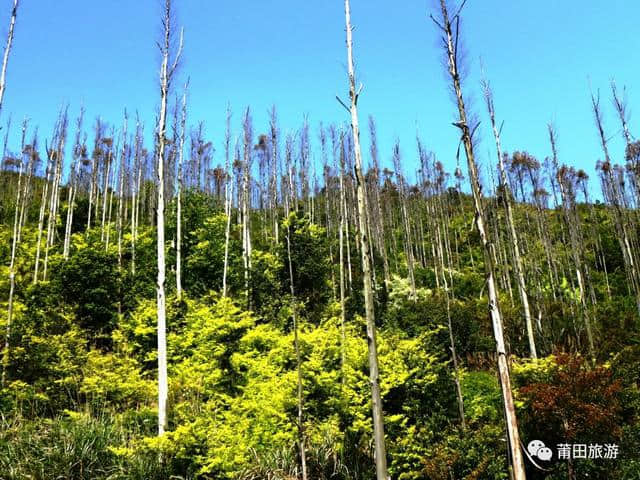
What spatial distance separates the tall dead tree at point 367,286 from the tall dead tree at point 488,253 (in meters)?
1.65

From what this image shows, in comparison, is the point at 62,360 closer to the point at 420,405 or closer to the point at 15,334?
the point at 15,334

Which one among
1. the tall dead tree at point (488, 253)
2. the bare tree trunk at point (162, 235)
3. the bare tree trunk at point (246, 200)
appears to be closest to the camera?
the tall dead tree at point (488, 253)

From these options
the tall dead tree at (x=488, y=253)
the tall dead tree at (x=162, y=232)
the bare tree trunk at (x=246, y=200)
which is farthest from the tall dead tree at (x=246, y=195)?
the tall dead tree at (x=488, y=253)

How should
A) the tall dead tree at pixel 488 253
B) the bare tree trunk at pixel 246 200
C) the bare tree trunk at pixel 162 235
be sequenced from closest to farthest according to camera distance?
the tall dead tree at pixel 488 253 < the bare tree trunk at pixel 162 235 < the bare tree trunk at pixel 246 200

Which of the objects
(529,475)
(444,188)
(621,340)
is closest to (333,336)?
(529,475)

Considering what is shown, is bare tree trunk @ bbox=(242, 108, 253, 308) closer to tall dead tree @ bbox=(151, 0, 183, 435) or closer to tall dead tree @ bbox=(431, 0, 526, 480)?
tall dead tree @ bbox=(151, 0, 183, 435)

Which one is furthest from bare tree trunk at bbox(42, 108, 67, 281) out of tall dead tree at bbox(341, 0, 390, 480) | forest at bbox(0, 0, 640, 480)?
tall dead tree at bbox(341, 0, 390, 480)

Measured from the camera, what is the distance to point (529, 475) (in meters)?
8.74

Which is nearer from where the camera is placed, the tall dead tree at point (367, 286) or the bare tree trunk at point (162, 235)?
the tall dead tree at point (367, 286)

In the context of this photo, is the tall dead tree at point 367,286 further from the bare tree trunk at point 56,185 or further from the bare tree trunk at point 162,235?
the bare tree trunk at point 56,185

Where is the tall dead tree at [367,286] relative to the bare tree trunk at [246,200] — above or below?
below

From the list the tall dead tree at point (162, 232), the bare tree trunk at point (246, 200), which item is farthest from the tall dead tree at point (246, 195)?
the tall dead tree at point (162, 232)

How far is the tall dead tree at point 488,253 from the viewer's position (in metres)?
5.57

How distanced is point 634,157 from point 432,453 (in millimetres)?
14412
